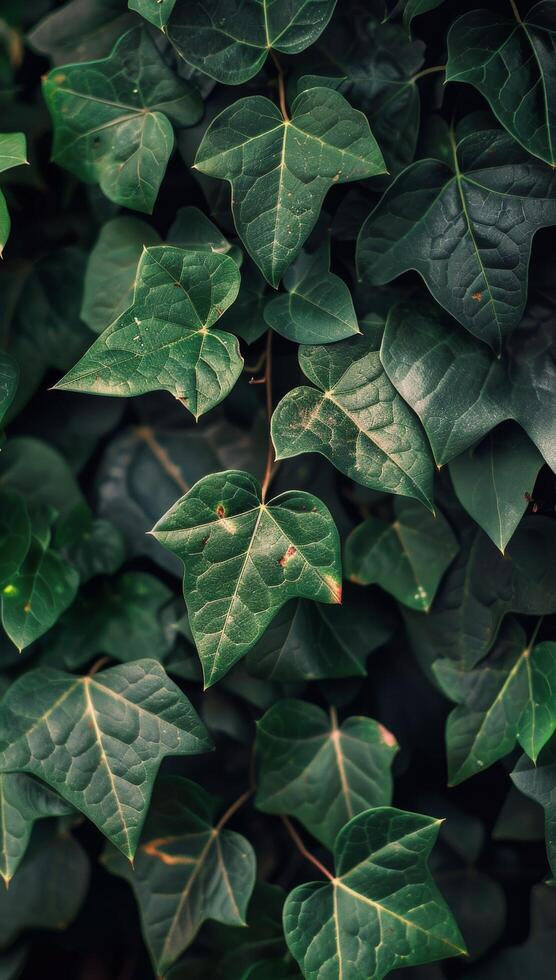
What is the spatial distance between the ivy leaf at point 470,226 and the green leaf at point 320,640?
1.17 feet

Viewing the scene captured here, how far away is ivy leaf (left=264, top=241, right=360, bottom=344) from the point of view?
2.73 feet

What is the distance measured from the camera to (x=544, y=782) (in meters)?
0.87

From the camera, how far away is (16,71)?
3.56 feet

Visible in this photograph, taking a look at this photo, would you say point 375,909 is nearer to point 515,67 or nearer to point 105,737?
point 105,737

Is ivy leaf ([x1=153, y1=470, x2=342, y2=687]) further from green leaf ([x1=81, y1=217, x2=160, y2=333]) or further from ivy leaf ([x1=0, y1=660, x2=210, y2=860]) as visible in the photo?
green leaf ([x1=81, y1=217, x2=160, y2=333])

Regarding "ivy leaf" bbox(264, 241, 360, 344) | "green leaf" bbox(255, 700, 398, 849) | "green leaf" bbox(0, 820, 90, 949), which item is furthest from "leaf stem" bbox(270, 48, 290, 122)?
"green leaf" bbox(0, 820, 90, 949)

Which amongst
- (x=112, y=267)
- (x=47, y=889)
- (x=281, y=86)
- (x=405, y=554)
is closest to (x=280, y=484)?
(x=405, y=554)

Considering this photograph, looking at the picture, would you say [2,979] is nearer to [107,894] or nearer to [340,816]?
[107,894]

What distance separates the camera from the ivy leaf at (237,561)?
0.78 meters

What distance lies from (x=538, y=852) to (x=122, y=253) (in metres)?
0.92

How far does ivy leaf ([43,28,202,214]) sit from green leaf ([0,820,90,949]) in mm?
818

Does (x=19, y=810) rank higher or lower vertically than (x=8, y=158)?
lower

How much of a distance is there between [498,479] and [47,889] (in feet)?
2.57

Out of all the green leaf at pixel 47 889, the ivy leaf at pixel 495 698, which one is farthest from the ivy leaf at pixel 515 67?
the green leaf at pixel 47 889
